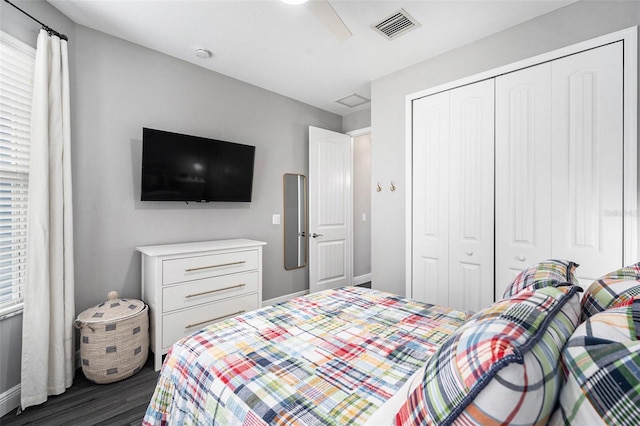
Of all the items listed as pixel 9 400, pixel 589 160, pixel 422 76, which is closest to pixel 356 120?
pixel 422 76

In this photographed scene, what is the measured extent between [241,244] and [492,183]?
234 cm

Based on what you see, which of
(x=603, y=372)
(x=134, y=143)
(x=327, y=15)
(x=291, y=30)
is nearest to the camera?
(x=603, y=372)

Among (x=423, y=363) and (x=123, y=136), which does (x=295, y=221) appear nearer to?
(x=123, y=136)

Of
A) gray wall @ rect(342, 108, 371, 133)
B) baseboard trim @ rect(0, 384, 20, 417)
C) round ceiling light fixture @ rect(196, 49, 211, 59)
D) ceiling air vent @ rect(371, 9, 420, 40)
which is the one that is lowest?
baseboard trim @ rect(0, 384, 20, 417)

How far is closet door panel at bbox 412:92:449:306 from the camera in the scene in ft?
8.87

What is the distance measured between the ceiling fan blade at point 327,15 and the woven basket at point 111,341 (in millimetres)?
2438

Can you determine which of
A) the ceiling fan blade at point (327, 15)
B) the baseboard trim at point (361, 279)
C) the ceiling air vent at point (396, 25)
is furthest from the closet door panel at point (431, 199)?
the baseboard trim at point (361, 279)

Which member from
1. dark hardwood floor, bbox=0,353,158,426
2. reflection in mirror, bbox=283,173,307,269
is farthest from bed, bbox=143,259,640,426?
reflection in mirror, bbox=283,173,307,269

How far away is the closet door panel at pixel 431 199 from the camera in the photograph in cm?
271

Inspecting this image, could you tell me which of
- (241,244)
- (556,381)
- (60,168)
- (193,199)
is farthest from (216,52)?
(556,381)

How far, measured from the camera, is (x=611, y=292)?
2.89 ft

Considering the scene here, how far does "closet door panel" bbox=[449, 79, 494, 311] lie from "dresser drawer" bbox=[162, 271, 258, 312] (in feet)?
6.36

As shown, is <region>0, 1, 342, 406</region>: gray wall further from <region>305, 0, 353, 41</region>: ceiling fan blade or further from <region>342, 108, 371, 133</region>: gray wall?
<region>305, 0, 353, 41</region>: ceiling fan blade

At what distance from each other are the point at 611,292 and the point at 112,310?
2.82 metres
